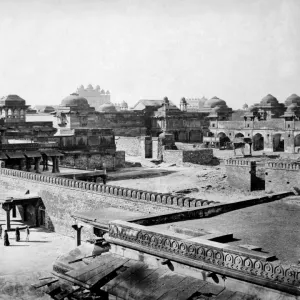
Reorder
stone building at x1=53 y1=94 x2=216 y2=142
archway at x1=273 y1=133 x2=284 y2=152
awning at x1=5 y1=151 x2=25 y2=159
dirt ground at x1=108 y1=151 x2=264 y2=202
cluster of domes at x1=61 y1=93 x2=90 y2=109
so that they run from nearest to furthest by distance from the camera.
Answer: dirt ground at x1=108 y1=151 x2=264 y2=202
awning at x1=5 y1=151 x2=25 y2=159
archway at x1=273 y1=133 x2=284 y2=152
stone building at x1=53 y1=94 x2=216 y2=142
cluster of domes at x1=61 y1=93 x2=90 y2=109

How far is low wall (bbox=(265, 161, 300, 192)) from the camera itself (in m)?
26.3

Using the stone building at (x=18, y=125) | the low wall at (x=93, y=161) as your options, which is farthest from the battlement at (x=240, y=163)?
the stone building at (x=18, y=125)

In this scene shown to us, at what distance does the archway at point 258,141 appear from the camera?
56266mm

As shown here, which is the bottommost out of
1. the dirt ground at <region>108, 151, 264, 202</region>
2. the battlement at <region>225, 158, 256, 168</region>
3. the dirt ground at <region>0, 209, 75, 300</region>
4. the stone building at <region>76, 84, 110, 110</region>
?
the dirt ground at <region>0, 209, 75, 300</region>

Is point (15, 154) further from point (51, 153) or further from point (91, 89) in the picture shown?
point (91, 89)

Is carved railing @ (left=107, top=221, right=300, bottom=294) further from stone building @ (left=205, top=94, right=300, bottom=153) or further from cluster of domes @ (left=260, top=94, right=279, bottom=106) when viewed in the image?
cluster of domes @ (left=260, top=94, right=279, bottom=106)

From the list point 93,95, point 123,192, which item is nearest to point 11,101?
point 123,192

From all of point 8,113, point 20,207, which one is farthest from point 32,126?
point 20,207

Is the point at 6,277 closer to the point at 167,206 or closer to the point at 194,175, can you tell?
the point at 167,206

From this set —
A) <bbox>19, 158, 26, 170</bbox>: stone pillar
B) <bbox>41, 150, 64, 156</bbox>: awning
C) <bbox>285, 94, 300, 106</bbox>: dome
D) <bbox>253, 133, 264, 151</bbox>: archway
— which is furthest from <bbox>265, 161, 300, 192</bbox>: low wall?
<bbox>285, 94, 300, 106</bbox>: dome

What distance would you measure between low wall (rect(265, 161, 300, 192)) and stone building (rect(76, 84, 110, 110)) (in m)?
94.3

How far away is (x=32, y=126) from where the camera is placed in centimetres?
4897

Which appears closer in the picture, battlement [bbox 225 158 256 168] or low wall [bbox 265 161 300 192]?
low wall [bbox 265 161 300 192]

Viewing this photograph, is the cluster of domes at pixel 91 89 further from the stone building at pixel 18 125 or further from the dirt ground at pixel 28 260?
the dirt ground at pixel 28 260
